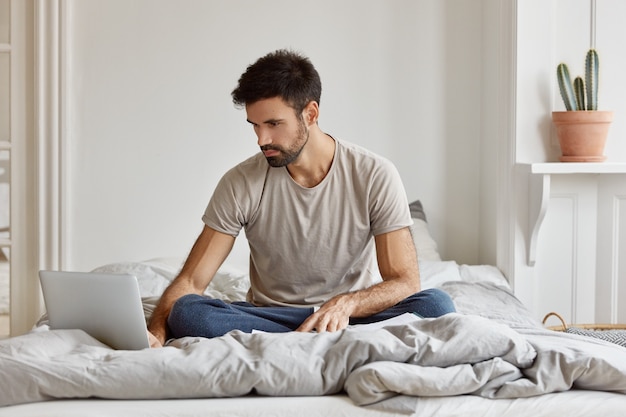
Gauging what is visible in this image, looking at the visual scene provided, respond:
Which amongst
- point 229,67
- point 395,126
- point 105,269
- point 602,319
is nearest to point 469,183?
point 395,126

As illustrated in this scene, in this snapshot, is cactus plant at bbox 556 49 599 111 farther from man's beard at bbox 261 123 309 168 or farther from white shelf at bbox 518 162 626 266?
man's beard at bbox 261 123 309 168

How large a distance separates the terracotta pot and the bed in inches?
68.0

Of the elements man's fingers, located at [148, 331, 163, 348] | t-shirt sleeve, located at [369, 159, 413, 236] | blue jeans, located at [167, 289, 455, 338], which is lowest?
man's fingers, located at [148, 331, 163, 348]

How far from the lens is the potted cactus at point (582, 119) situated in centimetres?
331

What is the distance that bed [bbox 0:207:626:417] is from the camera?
1.58 m

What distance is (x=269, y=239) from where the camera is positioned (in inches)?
96.2

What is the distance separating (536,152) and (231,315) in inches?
67.3

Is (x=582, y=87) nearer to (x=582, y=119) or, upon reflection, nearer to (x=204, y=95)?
(x=582, y=119)

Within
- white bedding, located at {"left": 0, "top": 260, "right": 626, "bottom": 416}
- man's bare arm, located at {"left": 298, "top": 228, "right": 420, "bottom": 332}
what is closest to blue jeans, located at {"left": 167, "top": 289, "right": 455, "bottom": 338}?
man's bare arm, located at {"left": 298, "top": 228, "right": 420, "bottom": 332}

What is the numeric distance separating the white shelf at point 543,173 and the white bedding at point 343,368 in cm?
163

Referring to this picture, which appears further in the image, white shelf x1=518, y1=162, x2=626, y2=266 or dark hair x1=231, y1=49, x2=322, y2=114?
white shelf x1=518, y1=162, x2=626, y2=266

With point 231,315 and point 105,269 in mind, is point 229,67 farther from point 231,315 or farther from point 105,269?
point 231,315

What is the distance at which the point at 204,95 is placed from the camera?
3.79 metres

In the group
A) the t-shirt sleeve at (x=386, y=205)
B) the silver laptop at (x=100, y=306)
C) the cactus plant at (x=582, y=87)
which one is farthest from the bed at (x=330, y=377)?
the cactus plant at (x=582, y=87)
